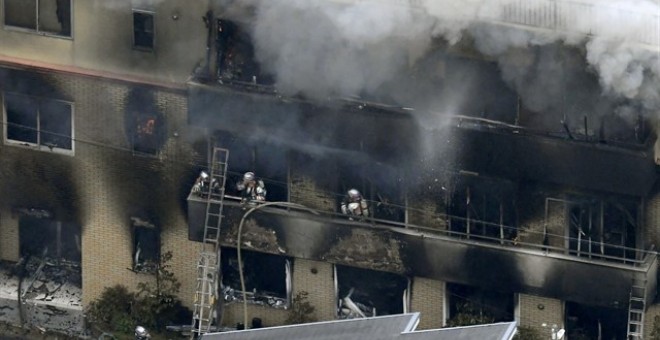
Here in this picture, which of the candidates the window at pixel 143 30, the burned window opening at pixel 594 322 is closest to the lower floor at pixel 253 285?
the burned window opening at pixel 594 322

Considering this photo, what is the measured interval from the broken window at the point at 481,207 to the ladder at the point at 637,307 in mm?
2076

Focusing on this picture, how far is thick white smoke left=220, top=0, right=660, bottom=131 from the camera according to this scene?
33.9m

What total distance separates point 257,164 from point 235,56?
177cm

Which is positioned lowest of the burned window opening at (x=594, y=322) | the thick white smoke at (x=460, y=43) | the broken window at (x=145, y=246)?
the burned window opening at (x=594, y=322)

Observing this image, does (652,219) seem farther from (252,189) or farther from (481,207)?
(252,189)

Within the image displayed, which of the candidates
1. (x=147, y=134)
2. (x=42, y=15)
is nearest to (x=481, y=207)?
(x=147, y=134)

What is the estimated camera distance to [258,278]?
3847 centimetres

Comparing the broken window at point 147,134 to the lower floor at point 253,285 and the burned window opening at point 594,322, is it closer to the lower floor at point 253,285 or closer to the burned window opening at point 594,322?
the lower floor at point 253,285

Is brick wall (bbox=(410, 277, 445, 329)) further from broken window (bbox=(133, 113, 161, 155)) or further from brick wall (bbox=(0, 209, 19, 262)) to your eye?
brick wall (bbox=(0, 209, 19, 262))

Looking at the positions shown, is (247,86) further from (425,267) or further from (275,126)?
(425,267)

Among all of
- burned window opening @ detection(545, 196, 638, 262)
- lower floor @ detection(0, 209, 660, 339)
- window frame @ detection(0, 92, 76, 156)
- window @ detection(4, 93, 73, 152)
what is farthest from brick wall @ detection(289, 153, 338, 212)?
window @ detection(4, 93, 73, 152)

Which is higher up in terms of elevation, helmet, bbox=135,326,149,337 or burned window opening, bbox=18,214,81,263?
burned window opening, bbox=18,214,81,263

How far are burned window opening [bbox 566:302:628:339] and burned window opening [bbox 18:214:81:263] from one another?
8.37m

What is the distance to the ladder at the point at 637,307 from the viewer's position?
35750 mm
